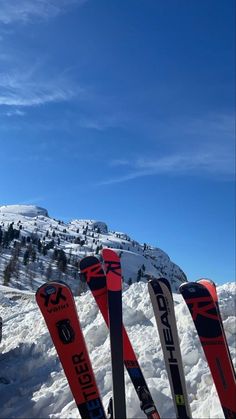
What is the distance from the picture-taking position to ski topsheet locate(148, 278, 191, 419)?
917 cm

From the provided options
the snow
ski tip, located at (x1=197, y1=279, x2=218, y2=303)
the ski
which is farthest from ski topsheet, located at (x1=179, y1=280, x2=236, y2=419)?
the snow

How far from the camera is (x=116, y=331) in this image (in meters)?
9.38

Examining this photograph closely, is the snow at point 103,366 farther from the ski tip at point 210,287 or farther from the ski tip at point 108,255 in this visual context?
the ski tip at point 108,255

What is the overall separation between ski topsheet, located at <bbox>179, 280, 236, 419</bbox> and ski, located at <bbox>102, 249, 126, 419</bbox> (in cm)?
154

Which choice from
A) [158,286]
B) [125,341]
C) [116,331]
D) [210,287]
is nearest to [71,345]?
[116,331]

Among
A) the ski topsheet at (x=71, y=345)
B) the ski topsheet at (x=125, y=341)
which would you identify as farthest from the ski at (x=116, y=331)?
the ski topsheet at (x=125, y=341)

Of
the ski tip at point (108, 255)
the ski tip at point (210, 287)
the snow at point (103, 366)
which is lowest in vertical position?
the snow at point (103, 366)

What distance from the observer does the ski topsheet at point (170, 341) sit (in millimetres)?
9172

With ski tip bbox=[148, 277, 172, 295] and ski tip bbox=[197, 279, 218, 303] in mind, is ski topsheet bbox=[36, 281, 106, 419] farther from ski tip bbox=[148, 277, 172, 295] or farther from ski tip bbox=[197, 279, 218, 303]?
ski tip bbox=[197, 279, 218, 303]

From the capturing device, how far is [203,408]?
34.4ft

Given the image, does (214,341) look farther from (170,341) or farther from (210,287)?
(210,287)

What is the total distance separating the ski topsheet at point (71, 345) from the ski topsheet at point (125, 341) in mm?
1507

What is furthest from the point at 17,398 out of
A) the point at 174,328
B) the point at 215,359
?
the point at 215,359

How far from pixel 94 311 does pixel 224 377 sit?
333 inches
